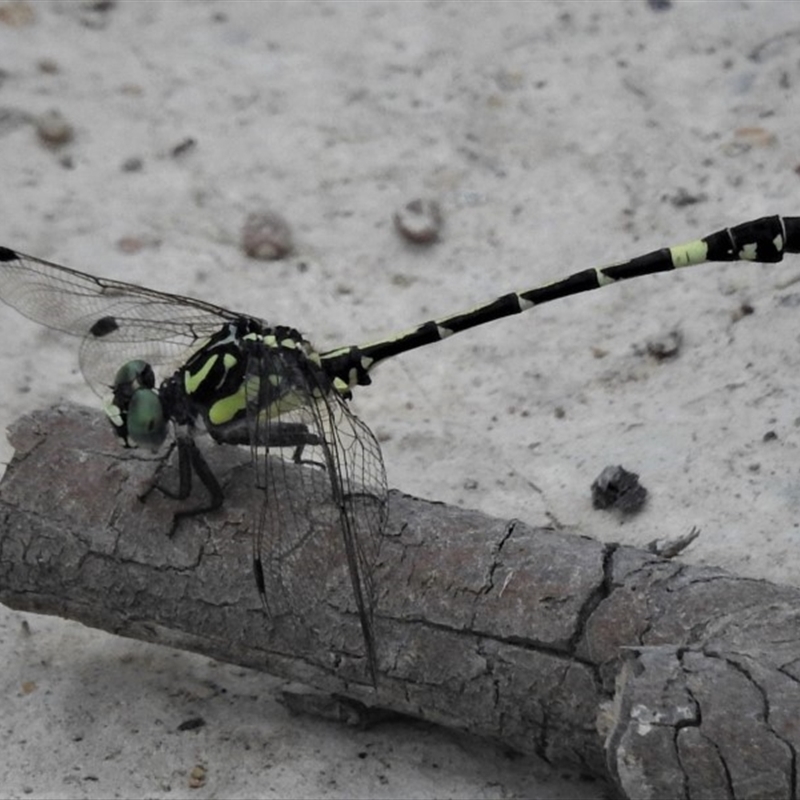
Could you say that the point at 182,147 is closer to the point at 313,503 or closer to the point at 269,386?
the point at 269,386

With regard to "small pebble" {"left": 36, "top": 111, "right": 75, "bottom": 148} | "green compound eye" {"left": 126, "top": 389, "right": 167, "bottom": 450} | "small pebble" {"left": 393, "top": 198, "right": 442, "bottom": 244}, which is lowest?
"green compound eye" {"left": 126, "top": 389, "right": 167, "bottom": 450}

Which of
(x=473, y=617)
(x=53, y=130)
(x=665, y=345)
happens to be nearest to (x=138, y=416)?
(x=473, y=617)

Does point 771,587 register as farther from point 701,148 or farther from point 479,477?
point 701,148

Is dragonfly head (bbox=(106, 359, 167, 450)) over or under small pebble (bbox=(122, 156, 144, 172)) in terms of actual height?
under

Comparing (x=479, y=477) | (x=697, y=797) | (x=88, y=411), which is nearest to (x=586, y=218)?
(x=479, y=477)

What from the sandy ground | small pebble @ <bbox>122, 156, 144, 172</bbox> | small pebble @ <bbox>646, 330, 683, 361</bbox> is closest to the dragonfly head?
the sandy ground

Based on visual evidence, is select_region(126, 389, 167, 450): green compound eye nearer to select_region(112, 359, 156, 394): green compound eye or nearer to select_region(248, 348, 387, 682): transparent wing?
select_region(112, 359, 156, 394): green compound eye

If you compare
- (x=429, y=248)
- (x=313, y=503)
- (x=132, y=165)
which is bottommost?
(x=313, y=503)
